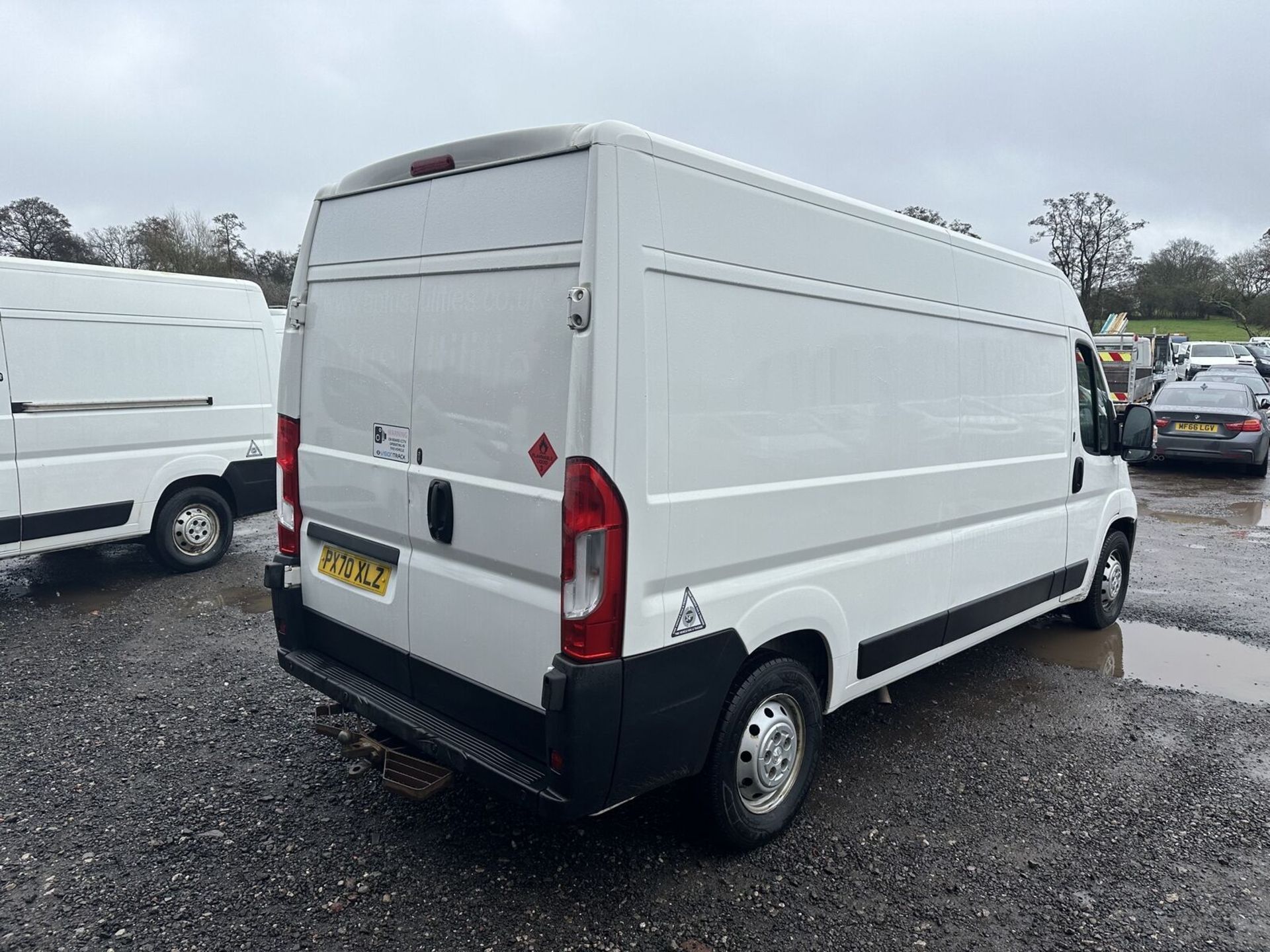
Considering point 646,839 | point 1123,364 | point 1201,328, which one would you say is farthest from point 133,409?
point 1201,328

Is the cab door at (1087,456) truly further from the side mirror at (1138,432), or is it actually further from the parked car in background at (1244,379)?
the parked car in background at (1244,379)

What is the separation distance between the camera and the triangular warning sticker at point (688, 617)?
2900mm

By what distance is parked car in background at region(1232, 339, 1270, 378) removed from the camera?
34031mm

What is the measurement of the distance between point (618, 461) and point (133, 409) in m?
5.89

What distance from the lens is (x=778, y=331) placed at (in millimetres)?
3193

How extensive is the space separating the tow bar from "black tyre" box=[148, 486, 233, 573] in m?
4.56

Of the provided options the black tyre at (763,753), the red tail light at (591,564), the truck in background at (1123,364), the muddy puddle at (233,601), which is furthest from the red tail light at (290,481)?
the truck in background at (1123,364)

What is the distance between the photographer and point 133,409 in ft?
22.8

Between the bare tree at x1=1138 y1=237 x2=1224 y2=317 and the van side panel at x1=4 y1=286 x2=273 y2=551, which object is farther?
the bare tree at x1=1138 y1=237 x2=1224 y2=317

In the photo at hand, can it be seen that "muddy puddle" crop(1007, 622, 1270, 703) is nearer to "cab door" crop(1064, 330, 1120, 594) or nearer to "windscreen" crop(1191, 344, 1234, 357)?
"cab door" crop(1064, 330, 1120, 594)

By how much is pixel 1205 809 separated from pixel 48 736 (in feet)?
17.8

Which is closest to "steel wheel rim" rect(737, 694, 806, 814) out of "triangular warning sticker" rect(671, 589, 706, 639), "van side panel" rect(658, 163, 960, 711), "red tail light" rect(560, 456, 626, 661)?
"van side panel" rect(658, 163, 960, 711)

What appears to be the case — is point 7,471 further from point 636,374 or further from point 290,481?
point 636,374

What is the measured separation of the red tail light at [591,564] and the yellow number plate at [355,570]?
1.07 metres
